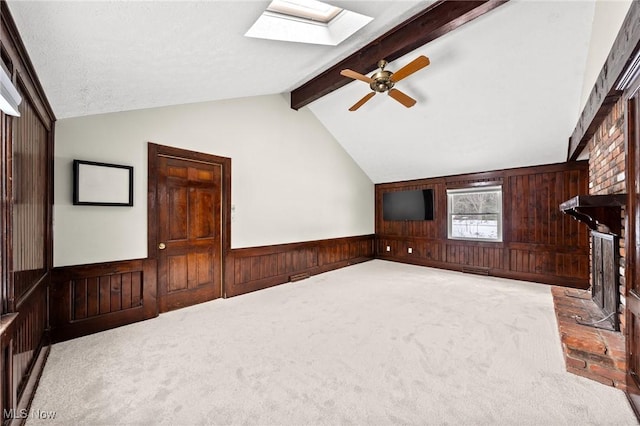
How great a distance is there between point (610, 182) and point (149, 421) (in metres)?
4.00

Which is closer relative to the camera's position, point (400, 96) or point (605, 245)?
point (605, 245)

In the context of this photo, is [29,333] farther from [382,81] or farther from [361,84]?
[361,84]

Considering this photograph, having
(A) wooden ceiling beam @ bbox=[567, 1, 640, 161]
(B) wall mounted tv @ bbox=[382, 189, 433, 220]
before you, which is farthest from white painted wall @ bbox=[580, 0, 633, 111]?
(B) wall mounted tv @ bbox=[382, 189, 433, 220]

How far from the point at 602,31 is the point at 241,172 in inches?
162

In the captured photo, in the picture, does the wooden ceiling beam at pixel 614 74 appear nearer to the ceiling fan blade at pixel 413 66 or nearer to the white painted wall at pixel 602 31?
the white painted wall at pixel 602 31

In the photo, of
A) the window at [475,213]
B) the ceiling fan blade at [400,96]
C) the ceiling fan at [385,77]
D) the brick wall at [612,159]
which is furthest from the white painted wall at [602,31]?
the window at [475,213]

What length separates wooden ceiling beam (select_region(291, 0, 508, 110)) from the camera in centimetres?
261

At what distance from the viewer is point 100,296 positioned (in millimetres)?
2854

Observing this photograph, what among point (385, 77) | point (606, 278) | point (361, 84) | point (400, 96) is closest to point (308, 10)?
point (385, 77)

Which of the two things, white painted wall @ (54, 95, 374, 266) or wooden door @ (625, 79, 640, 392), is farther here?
white painted wall @ (54, 95, 374, 266)

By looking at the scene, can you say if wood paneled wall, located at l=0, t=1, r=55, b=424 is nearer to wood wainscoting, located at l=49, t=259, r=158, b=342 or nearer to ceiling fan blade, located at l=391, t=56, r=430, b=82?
wood wainscoting, located at l=49, t=259, r=158, b=342

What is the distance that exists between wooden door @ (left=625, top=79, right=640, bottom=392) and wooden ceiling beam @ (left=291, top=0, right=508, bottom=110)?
149 centimetres

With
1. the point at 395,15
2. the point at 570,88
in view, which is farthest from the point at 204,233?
the point at 570,88

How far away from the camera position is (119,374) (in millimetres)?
2076
